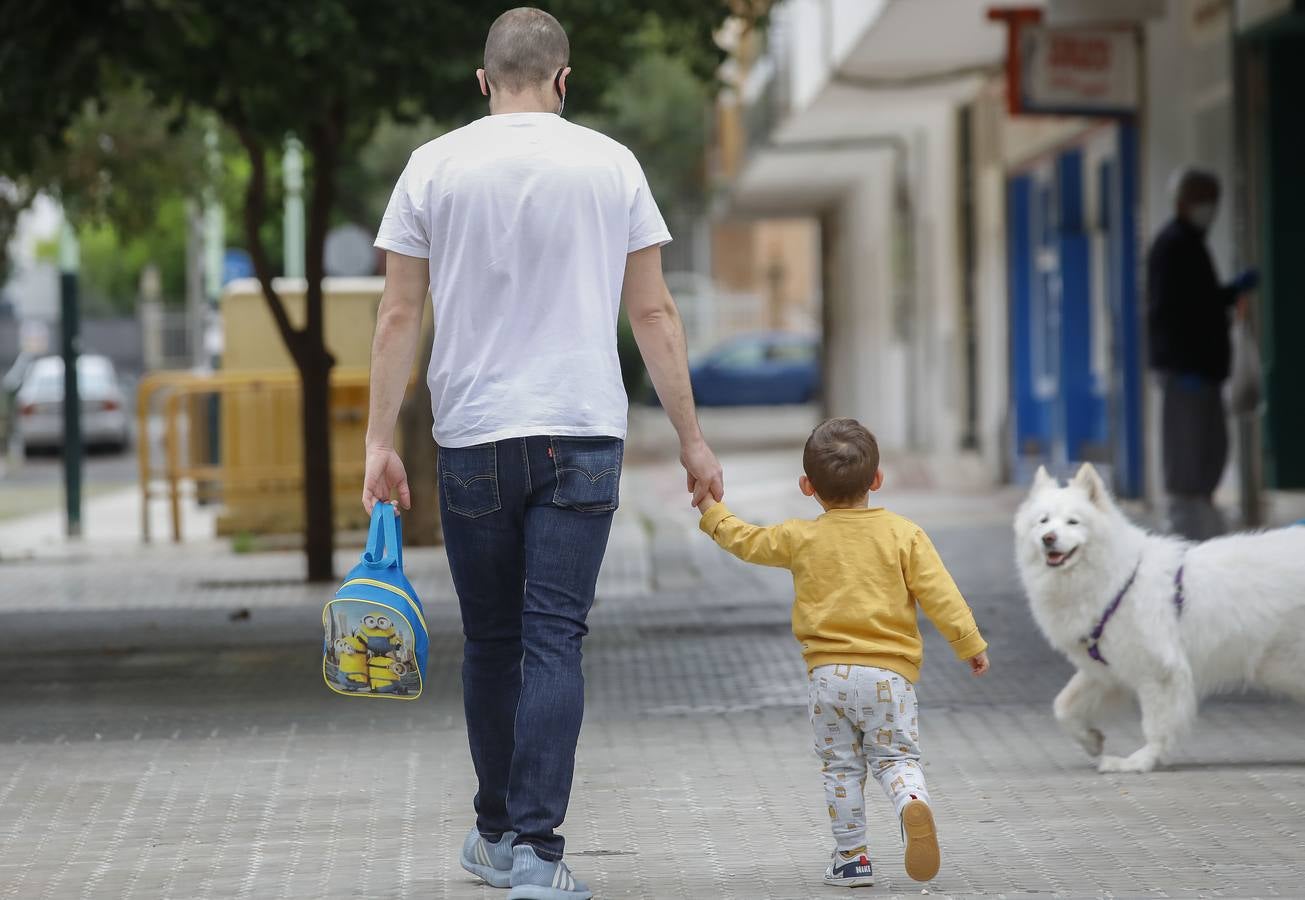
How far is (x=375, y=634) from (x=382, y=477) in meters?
0.35

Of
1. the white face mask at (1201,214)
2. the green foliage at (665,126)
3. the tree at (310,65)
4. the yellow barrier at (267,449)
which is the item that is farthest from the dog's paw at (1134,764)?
the green foliage at (665,126)

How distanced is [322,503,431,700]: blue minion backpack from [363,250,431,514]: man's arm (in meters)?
0.14

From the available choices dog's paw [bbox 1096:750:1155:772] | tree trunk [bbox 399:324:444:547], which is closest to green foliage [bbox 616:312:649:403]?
tree trunk [bbox 399:324:444:547]

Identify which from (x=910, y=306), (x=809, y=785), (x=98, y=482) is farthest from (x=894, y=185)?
(x=809, y=785)

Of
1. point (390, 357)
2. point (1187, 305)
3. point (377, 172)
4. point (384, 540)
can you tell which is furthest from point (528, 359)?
point (377, 172)

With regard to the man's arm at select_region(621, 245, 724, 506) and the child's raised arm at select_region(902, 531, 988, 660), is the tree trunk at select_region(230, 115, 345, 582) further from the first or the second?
the child's raised arm at select_region(902, 531, 988, 660)

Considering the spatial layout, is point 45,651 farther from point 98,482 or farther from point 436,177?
point 98,482

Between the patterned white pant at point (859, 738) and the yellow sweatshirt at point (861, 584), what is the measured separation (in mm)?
41

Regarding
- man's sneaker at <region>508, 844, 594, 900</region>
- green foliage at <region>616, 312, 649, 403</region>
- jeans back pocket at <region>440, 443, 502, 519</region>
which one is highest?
green foliage at <region>616, 312, 649, 403</region>

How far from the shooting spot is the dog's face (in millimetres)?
6492

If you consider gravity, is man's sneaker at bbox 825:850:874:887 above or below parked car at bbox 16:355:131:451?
below

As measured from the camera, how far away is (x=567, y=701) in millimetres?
4859

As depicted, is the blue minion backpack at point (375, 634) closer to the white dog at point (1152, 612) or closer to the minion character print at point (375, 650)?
the minion character print at point (375, 650)

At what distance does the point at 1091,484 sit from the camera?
6500mm
